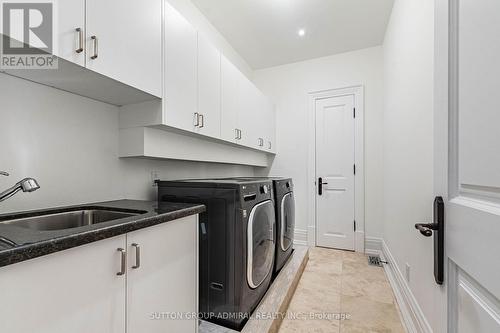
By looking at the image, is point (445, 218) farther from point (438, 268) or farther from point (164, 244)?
point (164, 244)

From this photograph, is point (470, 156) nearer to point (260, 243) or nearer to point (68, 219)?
point (260, 243)

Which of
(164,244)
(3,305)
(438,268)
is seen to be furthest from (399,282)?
(3,305)

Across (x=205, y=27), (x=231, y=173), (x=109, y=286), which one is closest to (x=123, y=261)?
(x=109, y=286)

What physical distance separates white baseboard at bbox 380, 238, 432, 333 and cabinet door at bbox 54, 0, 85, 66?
7.34 feet

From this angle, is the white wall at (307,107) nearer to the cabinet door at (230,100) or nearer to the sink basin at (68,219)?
the cabinet door at (230,100)

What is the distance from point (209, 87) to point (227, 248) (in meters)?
1.31

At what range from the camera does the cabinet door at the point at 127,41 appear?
1075mm

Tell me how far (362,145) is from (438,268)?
8.92ft

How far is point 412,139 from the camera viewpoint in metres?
1.71

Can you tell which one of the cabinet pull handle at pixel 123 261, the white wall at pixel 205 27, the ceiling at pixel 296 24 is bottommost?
the cabinet pull handle at pixel 123 261

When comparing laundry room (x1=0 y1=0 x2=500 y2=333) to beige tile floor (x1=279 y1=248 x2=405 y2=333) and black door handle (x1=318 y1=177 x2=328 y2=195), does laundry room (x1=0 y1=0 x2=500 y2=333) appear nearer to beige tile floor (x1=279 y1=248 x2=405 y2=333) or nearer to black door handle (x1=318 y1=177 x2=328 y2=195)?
beige tile floor (x1=279 y1=248 x2=405 y2=333)

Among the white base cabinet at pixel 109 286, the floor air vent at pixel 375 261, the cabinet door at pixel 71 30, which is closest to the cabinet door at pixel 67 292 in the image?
the white base cabinet at pixel 109 286

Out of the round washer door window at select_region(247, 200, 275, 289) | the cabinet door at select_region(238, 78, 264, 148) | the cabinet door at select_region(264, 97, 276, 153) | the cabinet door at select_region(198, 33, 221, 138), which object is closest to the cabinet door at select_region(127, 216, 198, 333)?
the round washer door window at select_region(247, 200, 275, 289)

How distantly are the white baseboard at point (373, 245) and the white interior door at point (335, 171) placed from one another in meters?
0.19
